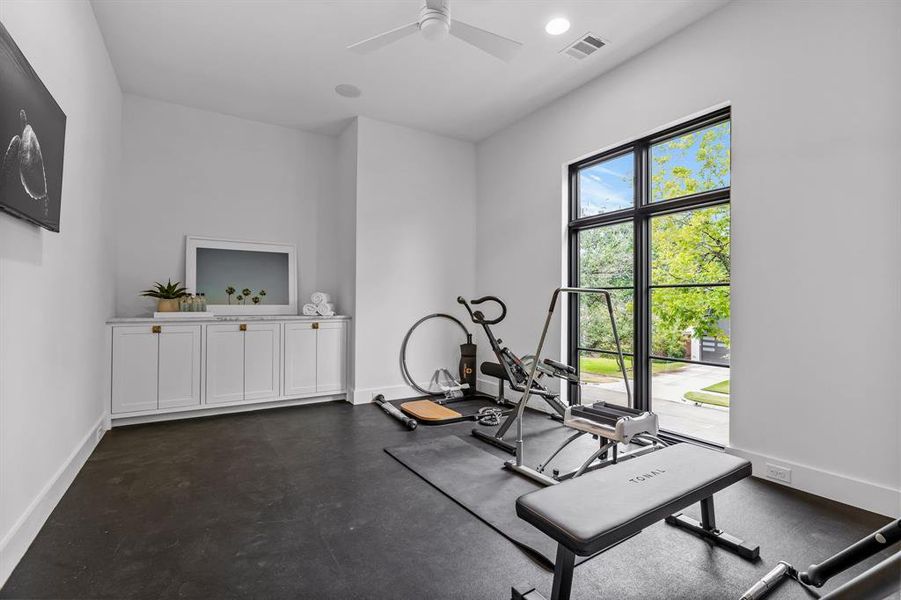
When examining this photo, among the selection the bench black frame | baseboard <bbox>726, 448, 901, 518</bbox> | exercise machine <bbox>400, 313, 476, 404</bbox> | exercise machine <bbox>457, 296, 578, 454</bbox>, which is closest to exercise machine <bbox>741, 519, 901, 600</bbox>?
the bench black frame

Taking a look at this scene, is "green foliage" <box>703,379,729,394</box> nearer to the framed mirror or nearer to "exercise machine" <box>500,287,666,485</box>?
"exercise machine" <box>500,287,666,485</box>

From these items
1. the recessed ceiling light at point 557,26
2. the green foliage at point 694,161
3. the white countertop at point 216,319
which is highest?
the recessed ceiling light at point 557,26

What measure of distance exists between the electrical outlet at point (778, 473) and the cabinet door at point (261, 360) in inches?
180

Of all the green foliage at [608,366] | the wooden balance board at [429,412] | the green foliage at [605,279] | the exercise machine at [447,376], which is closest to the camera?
the green foliage at [608,366]

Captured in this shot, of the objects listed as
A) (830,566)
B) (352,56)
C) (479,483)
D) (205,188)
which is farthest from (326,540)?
(205,188)

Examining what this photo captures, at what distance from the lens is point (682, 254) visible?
147 inches

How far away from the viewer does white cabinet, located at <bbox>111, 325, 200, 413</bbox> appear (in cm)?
409

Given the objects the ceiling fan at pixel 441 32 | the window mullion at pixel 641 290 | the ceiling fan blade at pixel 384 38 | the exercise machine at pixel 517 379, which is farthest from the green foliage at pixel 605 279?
the ceiling fan blade at pixel 384 38

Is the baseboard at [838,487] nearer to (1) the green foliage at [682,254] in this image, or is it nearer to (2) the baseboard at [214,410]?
(1) the green foliage at [682,254]

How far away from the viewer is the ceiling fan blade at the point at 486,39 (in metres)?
2.81

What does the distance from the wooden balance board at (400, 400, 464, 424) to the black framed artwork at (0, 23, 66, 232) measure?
10.5ft

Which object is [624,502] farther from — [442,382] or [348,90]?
[348,90]

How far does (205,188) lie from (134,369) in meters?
2.20

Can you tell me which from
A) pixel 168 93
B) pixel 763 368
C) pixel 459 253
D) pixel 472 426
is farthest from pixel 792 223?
pixel 168 93
